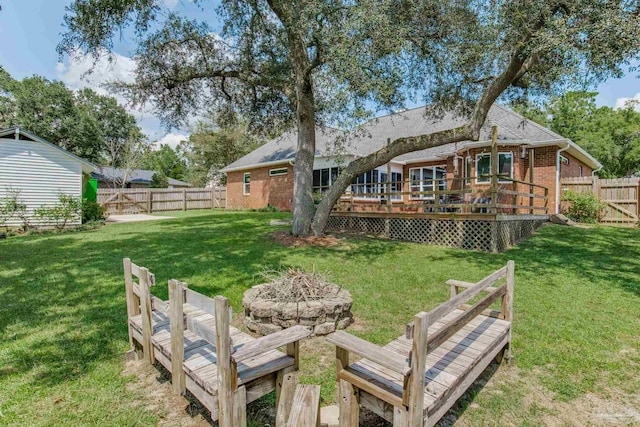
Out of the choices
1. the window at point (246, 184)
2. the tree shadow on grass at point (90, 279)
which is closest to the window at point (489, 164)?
the tree shadow on grass at point (90, 279)

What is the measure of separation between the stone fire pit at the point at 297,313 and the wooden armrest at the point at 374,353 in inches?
60.5

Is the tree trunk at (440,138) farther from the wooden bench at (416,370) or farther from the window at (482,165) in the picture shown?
the wooden bench at (416,370)

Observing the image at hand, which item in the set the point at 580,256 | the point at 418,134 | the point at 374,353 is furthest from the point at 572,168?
the point at 374,353

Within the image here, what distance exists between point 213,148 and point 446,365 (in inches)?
1262

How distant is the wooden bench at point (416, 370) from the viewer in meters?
2.10

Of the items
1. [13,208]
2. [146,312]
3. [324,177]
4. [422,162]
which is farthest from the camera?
[324,177]

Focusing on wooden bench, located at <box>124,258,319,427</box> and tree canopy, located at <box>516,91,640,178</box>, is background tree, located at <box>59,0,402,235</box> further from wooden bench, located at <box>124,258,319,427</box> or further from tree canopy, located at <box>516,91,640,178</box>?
tree canopy, located at <box>516,91,640,178</box>

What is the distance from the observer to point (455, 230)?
31.9ft

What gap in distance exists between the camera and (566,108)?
3120cm

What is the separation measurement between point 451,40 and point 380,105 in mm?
2458

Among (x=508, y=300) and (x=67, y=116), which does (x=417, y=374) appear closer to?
(x=508, y=300)

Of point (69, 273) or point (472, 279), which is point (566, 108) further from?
point (69, 273)

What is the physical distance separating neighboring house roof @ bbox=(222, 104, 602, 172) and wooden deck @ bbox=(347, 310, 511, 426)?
6441 mm

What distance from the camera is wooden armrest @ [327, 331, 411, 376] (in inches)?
84.0
